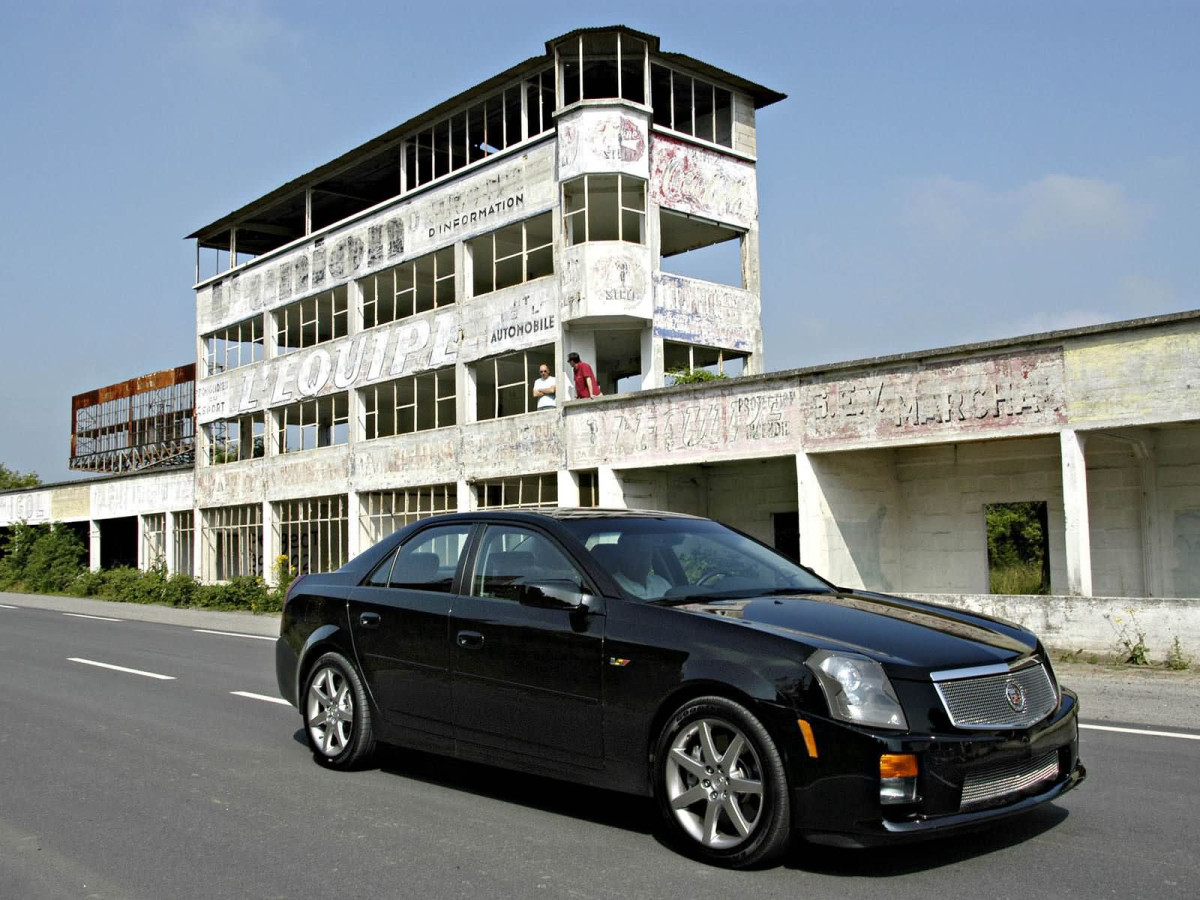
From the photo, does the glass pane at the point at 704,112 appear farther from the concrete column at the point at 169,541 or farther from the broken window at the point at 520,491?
the concrete column at the point at 169,541

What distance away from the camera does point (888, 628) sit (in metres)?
5.28

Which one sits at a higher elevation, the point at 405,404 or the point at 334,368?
the point at 334,368

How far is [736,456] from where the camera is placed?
20.1 meters

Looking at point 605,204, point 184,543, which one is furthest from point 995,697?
point 184,543

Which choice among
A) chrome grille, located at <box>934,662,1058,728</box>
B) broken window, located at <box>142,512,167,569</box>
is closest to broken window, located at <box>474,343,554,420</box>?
broken window, located at <box>142,512,167,569</box>

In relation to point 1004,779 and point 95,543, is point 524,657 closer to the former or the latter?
point 1004,779

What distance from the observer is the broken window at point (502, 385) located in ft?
92.5

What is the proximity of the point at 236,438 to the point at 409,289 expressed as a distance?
12261mm

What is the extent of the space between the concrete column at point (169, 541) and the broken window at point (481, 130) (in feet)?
59.2

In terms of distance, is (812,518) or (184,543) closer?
(812,518)

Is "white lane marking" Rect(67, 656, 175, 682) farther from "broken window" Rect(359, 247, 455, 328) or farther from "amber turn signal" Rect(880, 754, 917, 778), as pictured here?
"broken window" Rect(359, 247, 455, 328)

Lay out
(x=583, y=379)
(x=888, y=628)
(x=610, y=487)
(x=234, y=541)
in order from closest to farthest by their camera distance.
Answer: (x=888, y=628) → (x=610, y=487) → (x=583, y=379) → (x=234, y=541)

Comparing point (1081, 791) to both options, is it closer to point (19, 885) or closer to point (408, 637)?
point (408, 637)

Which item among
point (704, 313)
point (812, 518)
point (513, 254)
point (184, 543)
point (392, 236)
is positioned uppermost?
point (392, 236)
